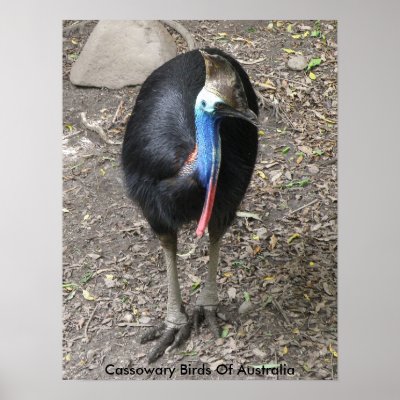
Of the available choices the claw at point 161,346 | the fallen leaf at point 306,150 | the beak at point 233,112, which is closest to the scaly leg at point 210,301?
the claw at point 161,346

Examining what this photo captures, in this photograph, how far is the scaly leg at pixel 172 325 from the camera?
285 centimetres

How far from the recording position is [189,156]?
240cm

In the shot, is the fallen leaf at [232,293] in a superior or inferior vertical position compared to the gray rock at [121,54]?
inferior

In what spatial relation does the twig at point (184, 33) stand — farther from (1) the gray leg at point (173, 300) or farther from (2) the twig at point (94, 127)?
(1) the gray leg at point (173, 300)

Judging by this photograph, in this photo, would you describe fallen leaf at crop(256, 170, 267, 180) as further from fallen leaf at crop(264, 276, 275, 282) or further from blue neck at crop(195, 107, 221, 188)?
blue neck at crop(195, 107, 221, 188)

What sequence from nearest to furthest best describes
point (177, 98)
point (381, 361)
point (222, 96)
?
point (222, 96) < point (177, 98) < point (381, 361)

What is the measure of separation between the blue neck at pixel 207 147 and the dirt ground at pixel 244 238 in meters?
0.50

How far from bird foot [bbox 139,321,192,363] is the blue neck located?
30.5 inches

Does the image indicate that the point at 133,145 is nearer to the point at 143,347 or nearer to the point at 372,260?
the point at 143,347

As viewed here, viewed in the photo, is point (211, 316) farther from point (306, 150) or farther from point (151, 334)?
point (306, 150)

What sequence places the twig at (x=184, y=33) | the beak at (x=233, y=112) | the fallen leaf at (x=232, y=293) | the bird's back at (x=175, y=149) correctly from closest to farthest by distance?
1. the beak at (x=233, y=112)
2. the bird's back at (x=175, y=149)
3. the twig at (x=184, y=33)
4. the fallen leaf at (x=232, y=293)

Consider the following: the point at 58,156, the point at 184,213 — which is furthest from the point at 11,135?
the point at 184,213
